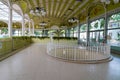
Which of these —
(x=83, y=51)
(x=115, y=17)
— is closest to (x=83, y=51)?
(x=83, y=51)

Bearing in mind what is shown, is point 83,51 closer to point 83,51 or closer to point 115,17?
point 83,51

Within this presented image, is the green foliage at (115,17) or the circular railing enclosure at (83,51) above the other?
the green foliage at (115,17)

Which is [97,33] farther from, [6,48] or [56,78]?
[56,78]

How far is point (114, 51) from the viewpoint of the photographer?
1098 centimetres

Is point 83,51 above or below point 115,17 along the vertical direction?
below

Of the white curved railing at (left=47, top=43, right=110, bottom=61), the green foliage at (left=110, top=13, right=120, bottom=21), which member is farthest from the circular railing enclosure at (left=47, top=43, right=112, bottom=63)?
the green foliage at (left=110, top=13, right=120, bottom=21)

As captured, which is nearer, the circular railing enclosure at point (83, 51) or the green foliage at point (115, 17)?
the circular railing enclosure at point (83, 51)

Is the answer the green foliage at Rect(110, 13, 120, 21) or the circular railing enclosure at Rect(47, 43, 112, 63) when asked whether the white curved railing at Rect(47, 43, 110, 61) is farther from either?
the green foliage at Rect(110, 13, 120, 21)

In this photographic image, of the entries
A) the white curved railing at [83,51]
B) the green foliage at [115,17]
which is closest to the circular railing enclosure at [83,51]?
the white curved railing at [83,51]

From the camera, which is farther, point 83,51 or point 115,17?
point 115,17

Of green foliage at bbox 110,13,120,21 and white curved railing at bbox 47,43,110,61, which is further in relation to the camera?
green foliage at bbox 110,13,120,21

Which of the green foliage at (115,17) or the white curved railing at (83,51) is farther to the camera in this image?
the green foliage at (115,17)

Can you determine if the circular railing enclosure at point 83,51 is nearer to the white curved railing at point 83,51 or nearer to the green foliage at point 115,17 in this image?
the white curved railing at point 83,51

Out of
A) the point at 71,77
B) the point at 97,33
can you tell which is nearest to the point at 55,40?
the point at 97,33
